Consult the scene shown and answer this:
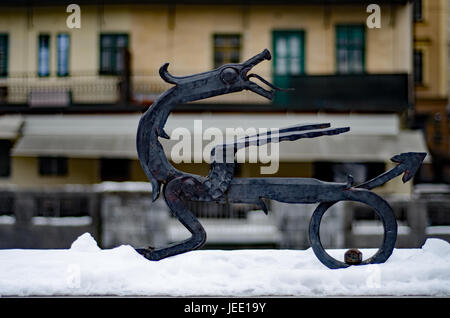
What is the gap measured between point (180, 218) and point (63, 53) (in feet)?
34.9

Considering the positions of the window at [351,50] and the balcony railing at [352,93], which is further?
the window at [351,50]

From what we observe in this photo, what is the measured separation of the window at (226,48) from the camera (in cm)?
1156

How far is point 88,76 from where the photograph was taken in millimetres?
11562

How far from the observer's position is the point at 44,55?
11727mm

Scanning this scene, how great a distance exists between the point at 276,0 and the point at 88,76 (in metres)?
5.80

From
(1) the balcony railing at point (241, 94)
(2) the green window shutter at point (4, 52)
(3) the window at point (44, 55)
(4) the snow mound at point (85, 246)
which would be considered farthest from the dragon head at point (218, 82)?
(2) the green window shutter at point (4, 52)

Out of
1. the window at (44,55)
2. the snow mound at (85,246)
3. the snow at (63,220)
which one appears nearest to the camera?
the snow mound at (85,246)

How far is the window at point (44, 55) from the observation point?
38.4ft

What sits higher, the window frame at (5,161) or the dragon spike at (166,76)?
the dragon spike at (166,76)

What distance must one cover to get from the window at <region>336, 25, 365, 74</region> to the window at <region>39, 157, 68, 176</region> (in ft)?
27.3

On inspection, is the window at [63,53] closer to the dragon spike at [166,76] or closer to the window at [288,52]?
the window at [288,52]

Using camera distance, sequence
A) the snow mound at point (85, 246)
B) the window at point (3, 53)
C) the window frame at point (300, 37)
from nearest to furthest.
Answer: the snow mound at point (85, 246) → the window frame at point (300, 37) → the window at point (3, 53)

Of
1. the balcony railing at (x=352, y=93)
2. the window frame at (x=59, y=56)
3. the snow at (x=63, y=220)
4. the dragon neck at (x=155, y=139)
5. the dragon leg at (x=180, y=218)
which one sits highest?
the window frame at (x=59, y=56)

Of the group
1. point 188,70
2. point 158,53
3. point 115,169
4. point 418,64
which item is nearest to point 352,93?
point 188,70
